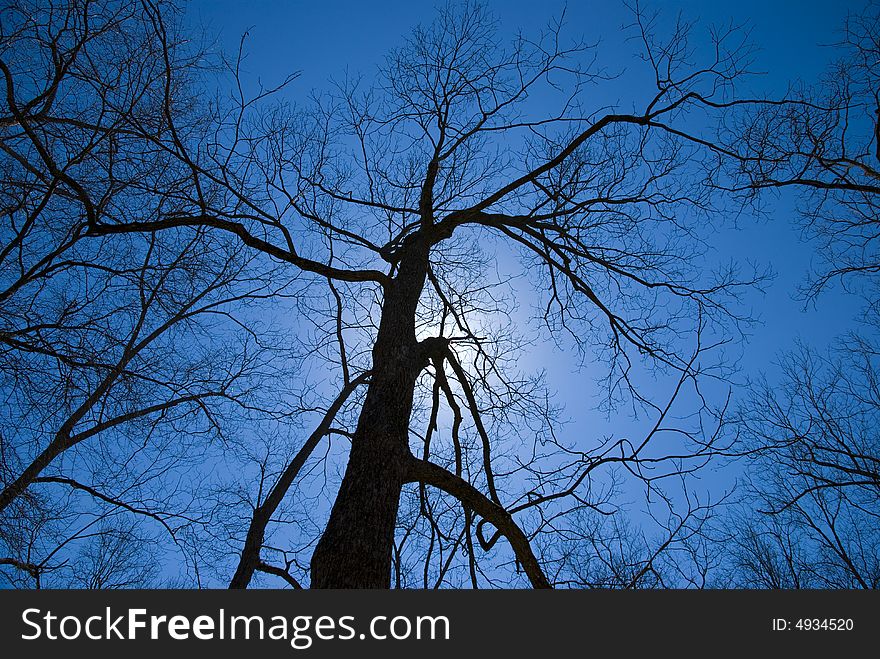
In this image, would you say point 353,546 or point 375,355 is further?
point 375,355

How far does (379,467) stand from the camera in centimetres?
290

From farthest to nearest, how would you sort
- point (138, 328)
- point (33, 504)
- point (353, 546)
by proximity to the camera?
point (138, 328), point (33, 504), point (353, 546)

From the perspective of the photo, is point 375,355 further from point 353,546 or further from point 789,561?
point 789,561

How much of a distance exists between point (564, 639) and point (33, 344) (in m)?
3.78

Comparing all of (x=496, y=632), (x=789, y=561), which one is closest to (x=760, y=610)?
(x=496, y=632)

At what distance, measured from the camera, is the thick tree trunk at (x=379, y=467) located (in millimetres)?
2504

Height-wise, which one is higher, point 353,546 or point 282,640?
point 353,546

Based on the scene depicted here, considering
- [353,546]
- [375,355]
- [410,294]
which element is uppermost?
[410,294]

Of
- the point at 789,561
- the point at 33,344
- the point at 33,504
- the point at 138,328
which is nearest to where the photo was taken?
the point at 33,344

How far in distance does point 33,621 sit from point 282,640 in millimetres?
1064

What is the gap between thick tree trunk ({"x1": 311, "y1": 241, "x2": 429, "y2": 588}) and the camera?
2.50 meters

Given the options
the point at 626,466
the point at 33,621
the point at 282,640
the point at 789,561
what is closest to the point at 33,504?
the point at 33,621

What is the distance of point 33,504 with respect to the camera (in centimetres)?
380

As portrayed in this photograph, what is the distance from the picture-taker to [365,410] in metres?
3.23
